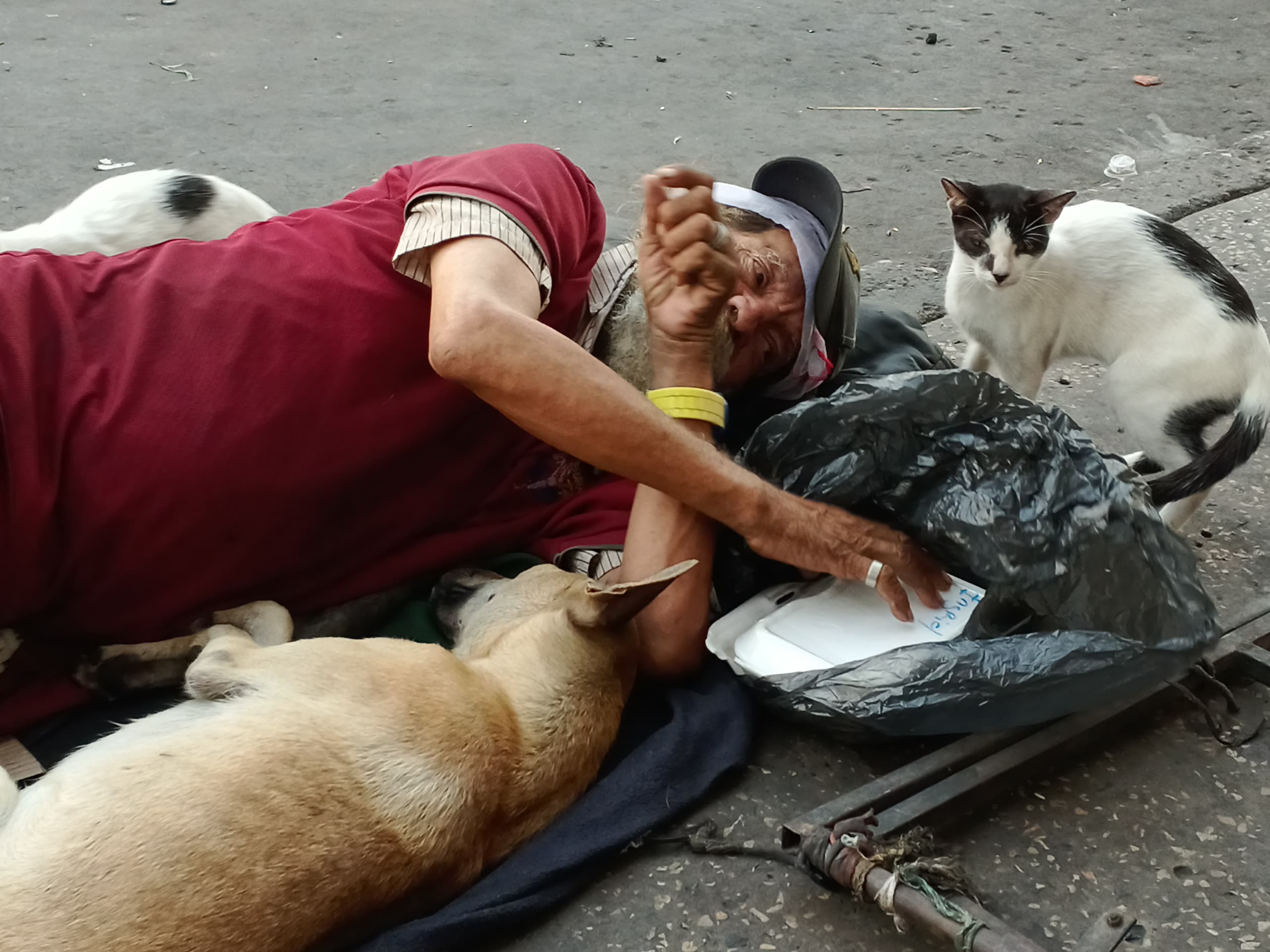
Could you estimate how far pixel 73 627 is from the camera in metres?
2.11

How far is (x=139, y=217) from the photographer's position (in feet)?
8.64

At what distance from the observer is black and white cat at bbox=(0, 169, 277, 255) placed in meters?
2.61

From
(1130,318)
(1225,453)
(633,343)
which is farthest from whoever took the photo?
(1130,318)

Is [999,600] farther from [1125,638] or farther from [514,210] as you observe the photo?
[514,210]

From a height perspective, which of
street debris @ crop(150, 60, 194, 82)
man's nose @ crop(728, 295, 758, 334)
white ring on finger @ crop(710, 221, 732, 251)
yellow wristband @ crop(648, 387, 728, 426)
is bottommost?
yellow wristband @ crop(648, 387, 728, 426)

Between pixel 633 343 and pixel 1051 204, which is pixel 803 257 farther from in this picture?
pixel 1051 204

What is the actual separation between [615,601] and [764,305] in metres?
0.85

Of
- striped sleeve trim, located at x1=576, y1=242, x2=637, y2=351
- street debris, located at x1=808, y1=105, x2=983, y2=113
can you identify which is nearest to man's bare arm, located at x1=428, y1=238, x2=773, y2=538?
striped sleeve trim, located at x1=576, y1=242, x2=637, y2=351

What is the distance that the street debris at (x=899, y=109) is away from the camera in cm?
543

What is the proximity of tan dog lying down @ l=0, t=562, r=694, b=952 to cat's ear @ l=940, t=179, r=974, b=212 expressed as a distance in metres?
1.59

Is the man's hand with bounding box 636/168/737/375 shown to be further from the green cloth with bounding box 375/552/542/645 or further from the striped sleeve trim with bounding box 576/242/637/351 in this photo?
the green cloth with bounding box 375/552/542/645

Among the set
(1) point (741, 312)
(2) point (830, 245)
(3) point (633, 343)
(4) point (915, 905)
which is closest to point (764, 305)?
(1) point (741, 312)

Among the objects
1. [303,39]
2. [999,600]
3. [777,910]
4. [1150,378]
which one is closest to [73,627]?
[777,910]

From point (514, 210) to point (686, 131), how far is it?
312 cm
